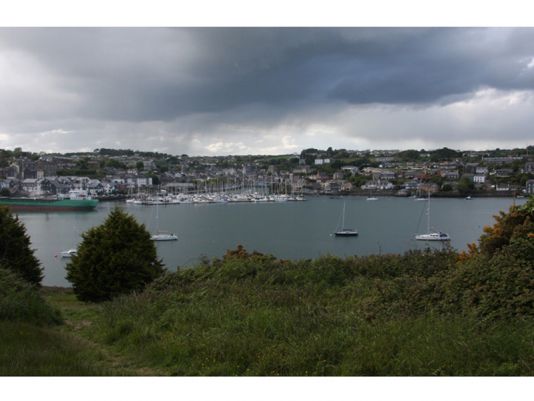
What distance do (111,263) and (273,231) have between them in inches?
1583

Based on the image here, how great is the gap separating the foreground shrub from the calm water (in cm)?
1976

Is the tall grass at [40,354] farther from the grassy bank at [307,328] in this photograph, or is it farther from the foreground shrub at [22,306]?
the foreground shrub at [22,306]

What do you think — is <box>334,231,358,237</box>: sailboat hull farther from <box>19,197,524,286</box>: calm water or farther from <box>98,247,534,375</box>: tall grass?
<box>98,247,534,375</box>: tall grass

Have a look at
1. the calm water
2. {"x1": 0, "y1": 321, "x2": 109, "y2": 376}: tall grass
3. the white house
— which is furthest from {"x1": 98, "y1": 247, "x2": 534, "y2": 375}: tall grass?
the white house

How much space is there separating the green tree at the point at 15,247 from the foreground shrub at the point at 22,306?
17.2 feet

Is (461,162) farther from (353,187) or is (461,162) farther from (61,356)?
(61,356)

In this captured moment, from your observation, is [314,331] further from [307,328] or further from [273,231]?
[273,231]

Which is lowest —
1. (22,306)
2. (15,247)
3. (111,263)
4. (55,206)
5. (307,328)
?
(55,206)

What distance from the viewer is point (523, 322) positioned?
4.91 m

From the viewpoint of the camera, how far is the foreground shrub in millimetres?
6645

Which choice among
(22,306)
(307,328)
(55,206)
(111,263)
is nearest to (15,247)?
(111,263)

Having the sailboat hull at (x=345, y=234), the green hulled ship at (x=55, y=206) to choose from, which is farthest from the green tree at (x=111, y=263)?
the green hulled ship at (x=55, y=206)

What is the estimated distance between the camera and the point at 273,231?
5169 cm

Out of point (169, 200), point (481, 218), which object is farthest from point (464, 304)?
point (169, 200)
